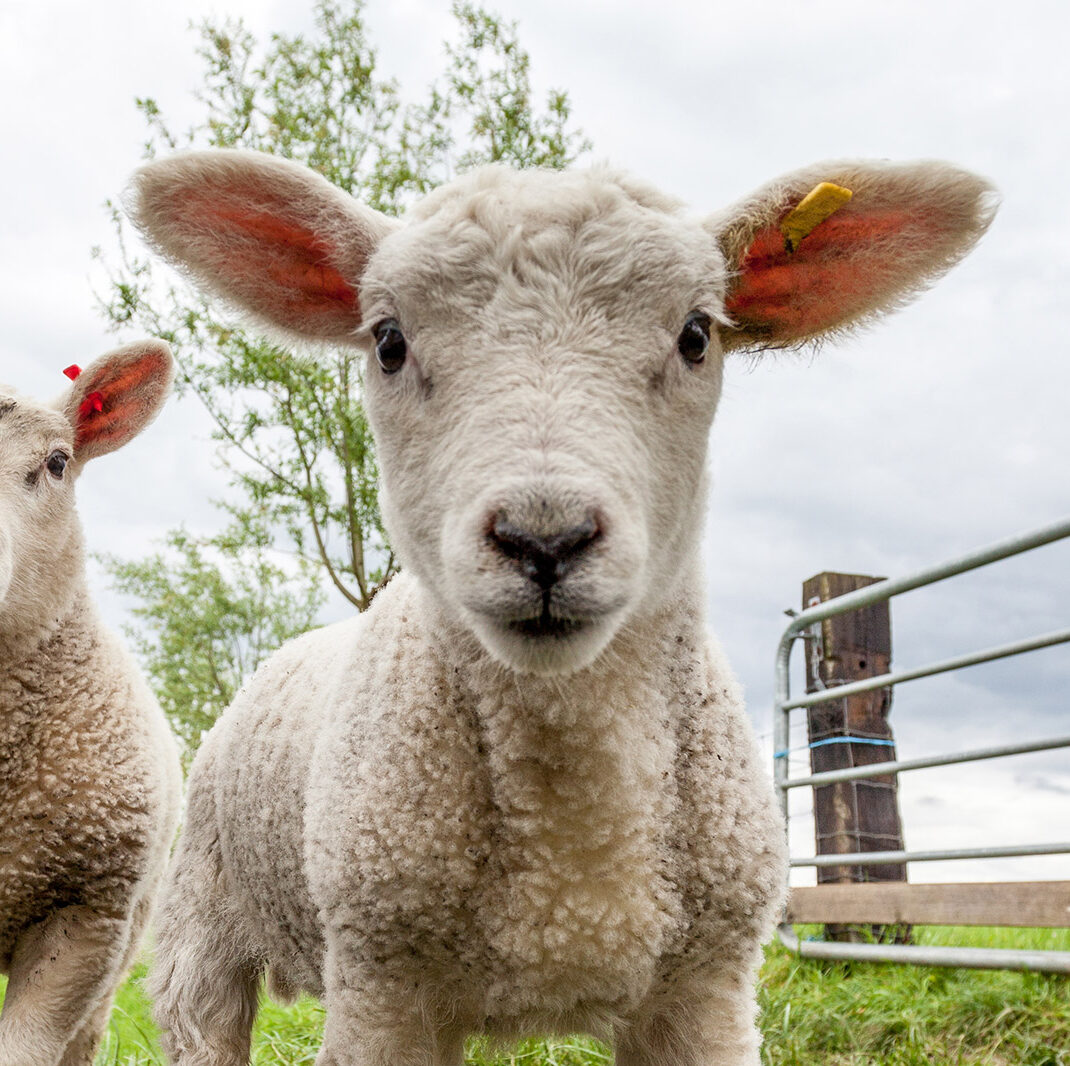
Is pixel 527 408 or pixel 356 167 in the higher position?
pixel 356 167

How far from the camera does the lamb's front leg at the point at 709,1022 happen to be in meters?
2.48

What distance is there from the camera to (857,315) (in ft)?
8.89

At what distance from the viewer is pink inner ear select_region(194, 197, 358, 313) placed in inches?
106

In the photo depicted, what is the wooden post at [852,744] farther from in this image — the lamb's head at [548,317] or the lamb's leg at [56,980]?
the lamb's head at [548,317]

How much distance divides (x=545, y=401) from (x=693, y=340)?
491 millimetres

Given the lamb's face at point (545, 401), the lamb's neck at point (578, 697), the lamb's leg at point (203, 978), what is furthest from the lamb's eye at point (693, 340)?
the lamb's leg at point (203, 978)

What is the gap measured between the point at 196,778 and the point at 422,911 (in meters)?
1.90

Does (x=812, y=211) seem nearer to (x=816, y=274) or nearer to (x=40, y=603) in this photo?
(x=816, y=274)

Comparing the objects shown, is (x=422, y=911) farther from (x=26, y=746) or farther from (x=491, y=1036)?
(x=26, y=746)

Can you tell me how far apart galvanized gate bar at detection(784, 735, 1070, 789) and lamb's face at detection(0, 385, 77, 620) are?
3.99 meters

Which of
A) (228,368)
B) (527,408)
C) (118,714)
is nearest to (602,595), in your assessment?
(527,408)

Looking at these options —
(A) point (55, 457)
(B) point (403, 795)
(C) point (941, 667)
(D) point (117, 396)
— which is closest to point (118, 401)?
(D) point (117, 396)

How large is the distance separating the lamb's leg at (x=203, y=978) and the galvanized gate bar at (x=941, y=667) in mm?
3408

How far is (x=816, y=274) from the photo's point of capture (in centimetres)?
267
